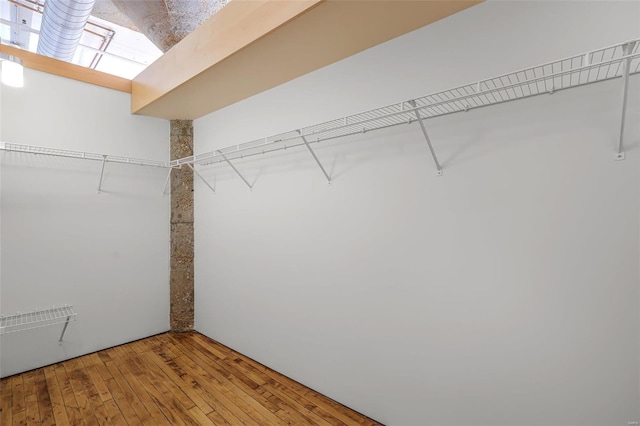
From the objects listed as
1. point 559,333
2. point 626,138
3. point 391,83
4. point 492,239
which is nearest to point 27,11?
point 391,83

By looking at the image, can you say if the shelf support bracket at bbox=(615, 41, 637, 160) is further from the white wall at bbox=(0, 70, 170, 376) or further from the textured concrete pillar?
the white wall at bbox=(0, 70, 170, 376)

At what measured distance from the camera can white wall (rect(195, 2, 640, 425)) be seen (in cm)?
107

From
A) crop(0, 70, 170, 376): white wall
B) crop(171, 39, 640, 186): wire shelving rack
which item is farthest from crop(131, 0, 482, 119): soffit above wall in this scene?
crop(0, 70, 170, 376): white wall

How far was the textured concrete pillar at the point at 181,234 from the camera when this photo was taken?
2.87m

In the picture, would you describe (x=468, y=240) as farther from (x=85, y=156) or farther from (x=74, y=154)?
(x=74, y=154)

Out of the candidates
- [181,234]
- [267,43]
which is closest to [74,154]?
[181,234]

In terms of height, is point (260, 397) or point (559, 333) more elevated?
point (559, 333)

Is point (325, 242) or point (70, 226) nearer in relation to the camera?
point (325, 242)

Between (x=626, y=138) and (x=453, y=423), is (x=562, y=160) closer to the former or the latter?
(x=626, y=138)

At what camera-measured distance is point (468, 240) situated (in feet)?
4.42

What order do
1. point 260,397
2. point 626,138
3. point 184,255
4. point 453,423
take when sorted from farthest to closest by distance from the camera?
point 184,255, point 260,397, point 453,423, point 626,138

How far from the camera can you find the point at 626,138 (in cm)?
103

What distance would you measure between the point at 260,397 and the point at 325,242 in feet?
3.55

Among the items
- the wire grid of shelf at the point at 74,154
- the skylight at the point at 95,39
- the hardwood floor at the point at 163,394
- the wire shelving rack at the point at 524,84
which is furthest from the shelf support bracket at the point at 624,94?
the skylight at the point at 95,39
